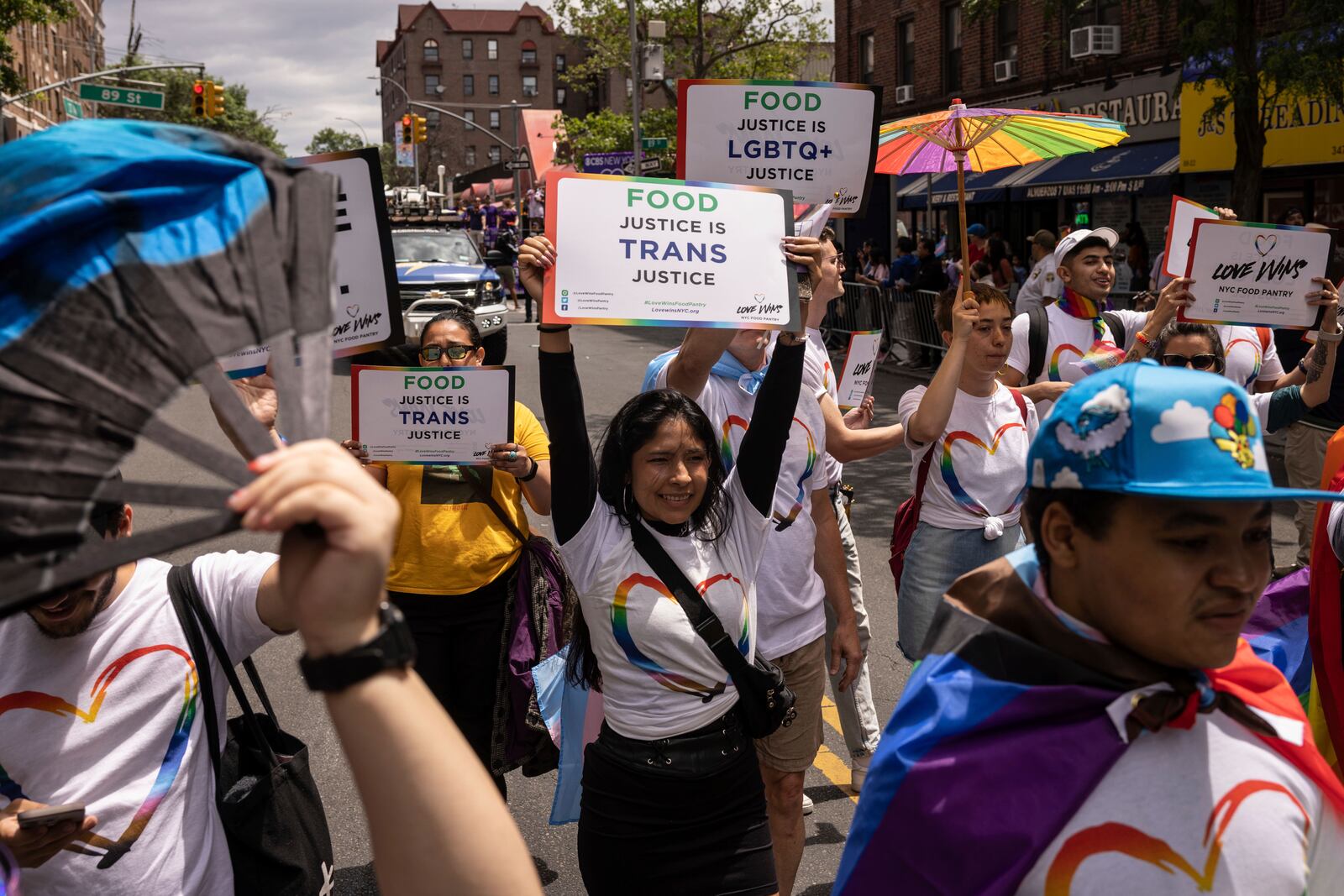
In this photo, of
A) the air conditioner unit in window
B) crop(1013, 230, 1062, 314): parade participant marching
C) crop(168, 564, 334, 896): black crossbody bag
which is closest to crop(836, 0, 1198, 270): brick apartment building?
the air conditioner unit in window

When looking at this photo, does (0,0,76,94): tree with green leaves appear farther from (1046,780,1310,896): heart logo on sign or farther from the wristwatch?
(1046,780,1310,896): heart logo on sign

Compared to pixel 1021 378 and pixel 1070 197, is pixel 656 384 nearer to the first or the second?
pixel 1021 378

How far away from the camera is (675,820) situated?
3.28 m

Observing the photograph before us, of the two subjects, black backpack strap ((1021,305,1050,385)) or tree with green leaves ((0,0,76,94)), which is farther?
tree with green leaves ((0,0,76,94))

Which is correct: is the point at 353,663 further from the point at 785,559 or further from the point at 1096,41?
the point at 1096,41

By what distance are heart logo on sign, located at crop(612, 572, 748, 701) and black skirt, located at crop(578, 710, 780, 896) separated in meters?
0.11

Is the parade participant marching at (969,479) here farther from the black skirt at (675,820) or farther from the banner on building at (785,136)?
the black skirt at (675,820)

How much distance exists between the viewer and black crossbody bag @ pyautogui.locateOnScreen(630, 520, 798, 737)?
3.27m

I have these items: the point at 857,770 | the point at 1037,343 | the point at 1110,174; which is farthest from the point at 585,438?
the point at 1110,174

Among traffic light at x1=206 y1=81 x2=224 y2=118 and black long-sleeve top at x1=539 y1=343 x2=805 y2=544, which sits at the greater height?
traffic light at x1=206 y1=81 x2=224 y2=118

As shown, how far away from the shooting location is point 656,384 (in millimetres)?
4266

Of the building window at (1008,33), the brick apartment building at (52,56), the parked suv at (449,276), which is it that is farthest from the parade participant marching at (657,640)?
the brick apartment building at (52,56)

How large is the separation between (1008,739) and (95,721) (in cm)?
177

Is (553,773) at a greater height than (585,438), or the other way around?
(585,438)
